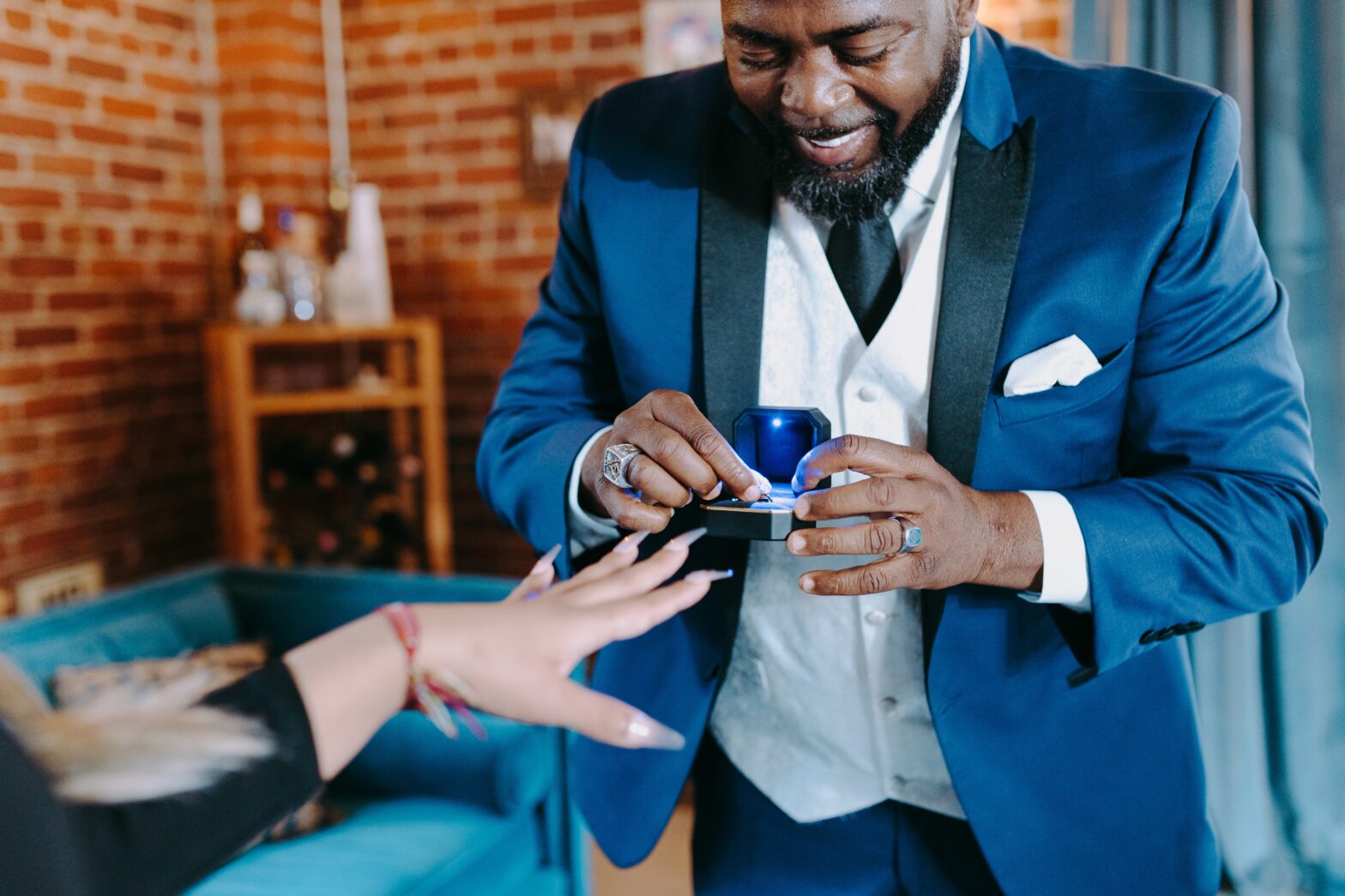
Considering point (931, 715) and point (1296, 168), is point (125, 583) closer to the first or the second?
point (931, 715)

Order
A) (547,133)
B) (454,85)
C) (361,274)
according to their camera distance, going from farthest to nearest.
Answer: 1. (454,85)
2. (547,133)
3. (361,274)

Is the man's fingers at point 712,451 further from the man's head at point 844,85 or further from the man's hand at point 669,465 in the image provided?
the man's head at point 844,85

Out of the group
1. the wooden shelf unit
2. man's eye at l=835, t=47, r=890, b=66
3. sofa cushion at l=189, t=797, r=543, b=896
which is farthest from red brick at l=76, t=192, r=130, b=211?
man's eye at l=835, t=47, r=890, b=66

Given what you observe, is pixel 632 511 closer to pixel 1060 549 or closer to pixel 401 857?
pixel 1060 549

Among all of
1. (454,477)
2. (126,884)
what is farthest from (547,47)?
(126,884)

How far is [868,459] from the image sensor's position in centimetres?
89

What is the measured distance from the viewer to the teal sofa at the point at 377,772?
218cm

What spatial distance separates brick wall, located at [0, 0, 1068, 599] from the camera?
2.98 m

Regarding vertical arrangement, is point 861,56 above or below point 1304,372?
above

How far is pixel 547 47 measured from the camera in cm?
363

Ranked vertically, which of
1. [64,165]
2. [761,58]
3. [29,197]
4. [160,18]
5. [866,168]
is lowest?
[866,168]

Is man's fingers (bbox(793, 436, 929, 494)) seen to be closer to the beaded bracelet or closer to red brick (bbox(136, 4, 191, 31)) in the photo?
the beaded bracelet

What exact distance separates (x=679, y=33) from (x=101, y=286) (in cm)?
197

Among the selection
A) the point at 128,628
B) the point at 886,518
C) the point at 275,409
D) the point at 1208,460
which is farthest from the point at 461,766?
the point at 1208,460
